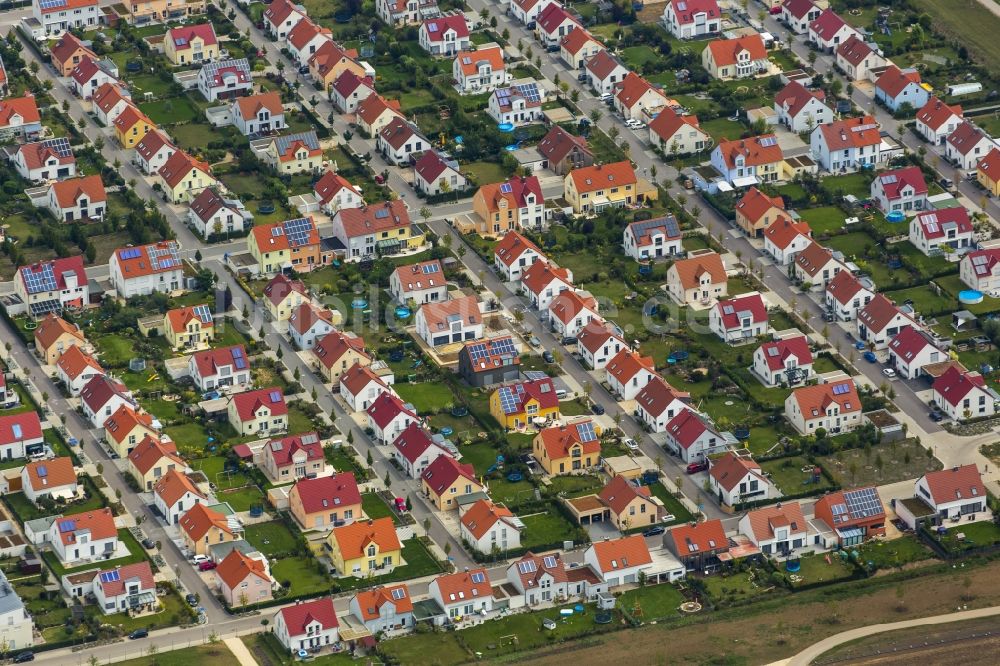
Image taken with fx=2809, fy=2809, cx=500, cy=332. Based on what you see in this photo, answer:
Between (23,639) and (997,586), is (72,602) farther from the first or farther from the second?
(997,586)

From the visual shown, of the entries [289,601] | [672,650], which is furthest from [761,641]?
[289,601]

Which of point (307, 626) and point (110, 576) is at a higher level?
point (110, 576)

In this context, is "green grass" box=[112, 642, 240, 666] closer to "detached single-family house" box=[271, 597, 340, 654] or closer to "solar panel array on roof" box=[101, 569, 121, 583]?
"detached single-family house" box=[271, 597, 340, 654]

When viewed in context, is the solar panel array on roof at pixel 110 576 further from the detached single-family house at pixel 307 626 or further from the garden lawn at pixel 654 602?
the garden lawn at pixel 654 602

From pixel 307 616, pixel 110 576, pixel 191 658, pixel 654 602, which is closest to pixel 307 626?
pixel 307 616

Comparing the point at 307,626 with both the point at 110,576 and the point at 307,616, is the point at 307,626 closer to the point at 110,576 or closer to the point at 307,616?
the point at 307,616

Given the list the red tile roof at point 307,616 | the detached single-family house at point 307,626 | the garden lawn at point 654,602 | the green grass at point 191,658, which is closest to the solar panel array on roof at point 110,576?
the green grass at point 191,658
